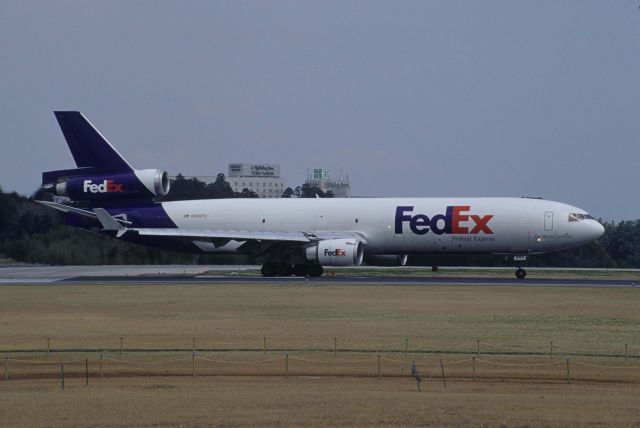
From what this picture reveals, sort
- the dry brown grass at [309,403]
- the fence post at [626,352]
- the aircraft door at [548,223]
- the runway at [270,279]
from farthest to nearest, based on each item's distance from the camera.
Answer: the aircraft door at [548,223]
the runway at [270,279]
the fence post at [626,352]
the dry brown grass at [309,403]

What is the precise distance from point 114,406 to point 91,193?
46306 millimetres

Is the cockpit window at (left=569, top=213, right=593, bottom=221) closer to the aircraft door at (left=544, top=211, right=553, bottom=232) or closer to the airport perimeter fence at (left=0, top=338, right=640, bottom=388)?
the aircraft door at (left=544, top=211, right=553, bottom=232)

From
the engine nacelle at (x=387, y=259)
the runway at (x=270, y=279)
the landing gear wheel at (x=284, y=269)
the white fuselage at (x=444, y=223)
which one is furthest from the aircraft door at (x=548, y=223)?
the landing gear wheel at (x=284, y=269)

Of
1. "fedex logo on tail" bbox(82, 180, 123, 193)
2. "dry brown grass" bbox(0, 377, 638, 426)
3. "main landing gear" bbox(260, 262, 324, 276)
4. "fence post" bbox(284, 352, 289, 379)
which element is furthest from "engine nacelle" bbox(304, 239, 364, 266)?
"dry brown grass" bbox(0, 377, 638, 426)

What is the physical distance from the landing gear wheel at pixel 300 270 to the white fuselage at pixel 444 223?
7.62 feet

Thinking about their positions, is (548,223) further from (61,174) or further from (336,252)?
(61,174)

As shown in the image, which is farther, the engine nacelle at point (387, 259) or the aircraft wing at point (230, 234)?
the engine nacelle at point (387, 259)

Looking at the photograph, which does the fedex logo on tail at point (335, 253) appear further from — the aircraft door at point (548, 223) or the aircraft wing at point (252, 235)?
the aircraft door at point (548, 223)

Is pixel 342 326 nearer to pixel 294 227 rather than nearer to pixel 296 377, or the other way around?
pixel 296 377

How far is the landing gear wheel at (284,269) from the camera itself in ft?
206

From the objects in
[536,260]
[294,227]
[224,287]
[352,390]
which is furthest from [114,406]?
[536,260]

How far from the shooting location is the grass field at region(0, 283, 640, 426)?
20375 millimetres

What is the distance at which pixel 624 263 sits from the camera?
8550 cm

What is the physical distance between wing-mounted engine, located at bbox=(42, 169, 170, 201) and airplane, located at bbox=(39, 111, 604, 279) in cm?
6
